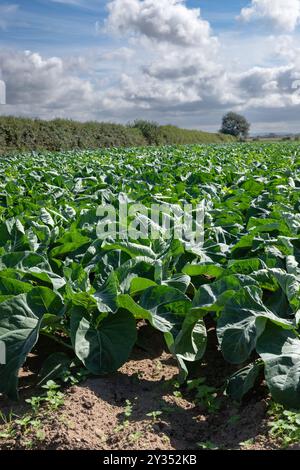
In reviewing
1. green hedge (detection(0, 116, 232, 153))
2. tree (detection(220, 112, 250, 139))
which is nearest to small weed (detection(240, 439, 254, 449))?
green hedge (detection(0, 116, 232, 153))

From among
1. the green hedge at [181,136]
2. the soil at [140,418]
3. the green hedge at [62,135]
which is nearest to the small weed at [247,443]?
the soil at [140,418]

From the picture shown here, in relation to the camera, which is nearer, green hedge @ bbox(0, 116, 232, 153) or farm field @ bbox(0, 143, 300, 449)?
farm field @ bbox(0, 143, 300, 449)

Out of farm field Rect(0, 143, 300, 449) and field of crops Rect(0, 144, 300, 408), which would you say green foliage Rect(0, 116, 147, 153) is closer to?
field of crops Rect(0, 144, 300, 408)

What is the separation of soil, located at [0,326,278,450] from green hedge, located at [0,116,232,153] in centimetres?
2859

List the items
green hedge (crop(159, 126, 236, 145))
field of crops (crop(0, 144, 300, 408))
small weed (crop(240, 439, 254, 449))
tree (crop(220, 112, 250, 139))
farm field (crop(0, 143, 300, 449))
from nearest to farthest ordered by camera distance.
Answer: small weed (crop(240, 439, 254, 449)) → farm field (crop(0, 143, 300, 449)) → field of crops (crop(0, 144, 300, 408)) → green hedge (crop(159, 126, 236, 145)) → tree (crop(220, 112, 250, 139))

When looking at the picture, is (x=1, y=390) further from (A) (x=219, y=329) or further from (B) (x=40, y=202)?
(B) (x=40, y=202)

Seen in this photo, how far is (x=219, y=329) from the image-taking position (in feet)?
8.53

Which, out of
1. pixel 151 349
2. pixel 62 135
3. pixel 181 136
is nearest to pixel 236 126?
pixel 181 136

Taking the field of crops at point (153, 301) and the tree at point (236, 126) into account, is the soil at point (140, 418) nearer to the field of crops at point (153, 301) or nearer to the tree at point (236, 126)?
the field of crops at point (153, 301)

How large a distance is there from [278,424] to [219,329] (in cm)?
55

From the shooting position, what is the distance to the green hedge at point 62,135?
1202 inches

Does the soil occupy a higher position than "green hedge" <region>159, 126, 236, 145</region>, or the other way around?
"green hedge" <region>159, 126, 236, 145</region>

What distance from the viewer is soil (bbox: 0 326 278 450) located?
2285 millimetres
